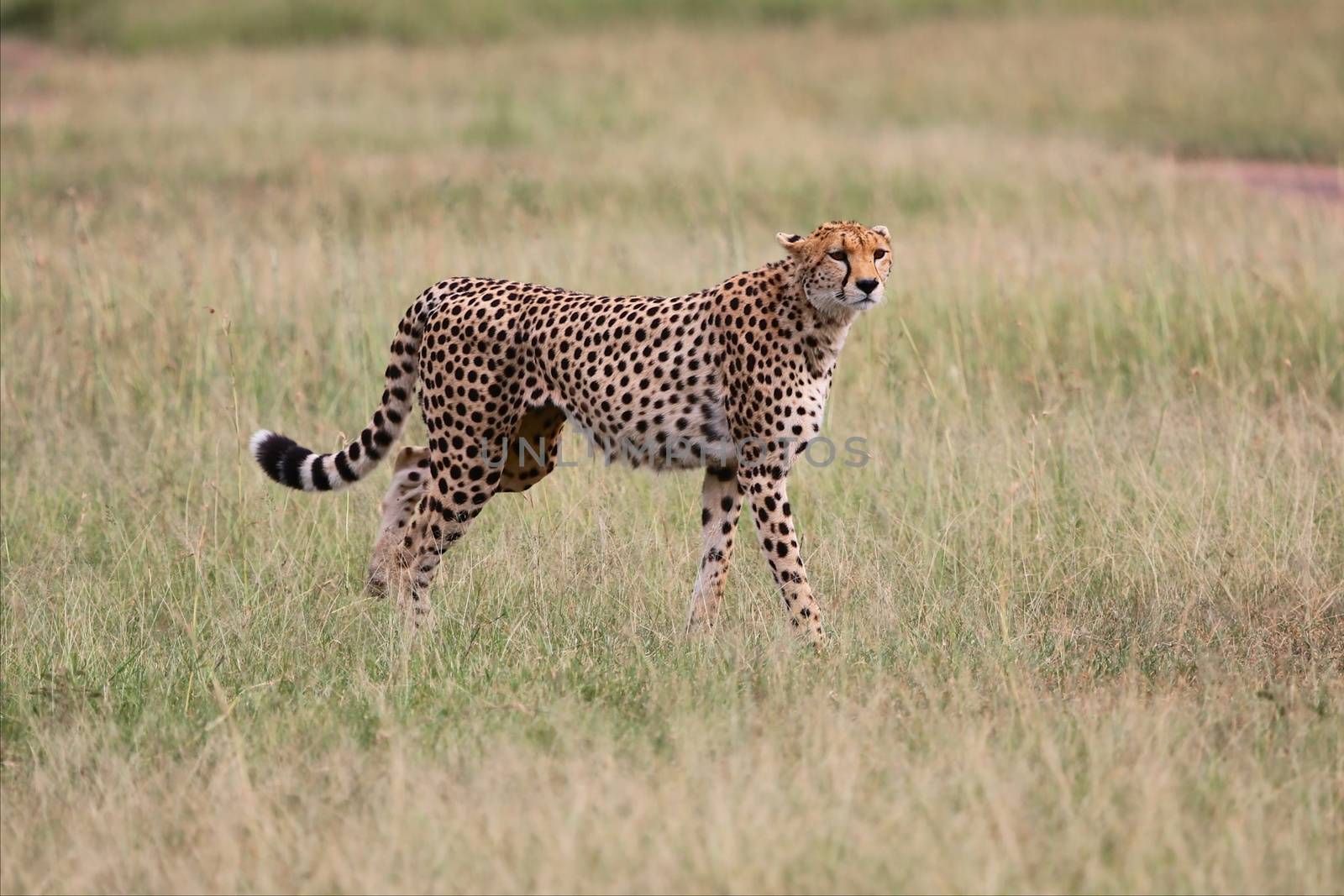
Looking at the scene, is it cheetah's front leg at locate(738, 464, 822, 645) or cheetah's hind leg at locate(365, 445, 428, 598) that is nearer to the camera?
cheetah's front leg at locate(738, 464, 822, 645)

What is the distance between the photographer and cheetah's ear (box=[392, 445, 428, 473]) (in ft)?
15.9

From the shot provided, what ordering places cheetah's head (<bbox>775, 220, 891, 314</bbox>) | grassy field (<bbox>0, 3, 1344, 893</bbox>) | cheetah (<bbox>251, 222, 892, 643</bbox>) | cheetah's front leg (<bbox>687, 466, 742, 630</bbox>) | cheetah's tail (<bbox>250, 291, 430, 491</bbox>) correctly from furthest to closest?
cheetah's tail (<bbox>250, 291, 430, 491</bbox>) → cheetah's front leg (<bbox>687, 466, 742, 630</bbox>) → cheetah (<bbox>251, 222, 892, 643</bbox>) → cheetah's head (<bbox>775, 220, 891, 314</bbox>) → grassy field (<bbox>0, 3, 1344, 893</bbox>)

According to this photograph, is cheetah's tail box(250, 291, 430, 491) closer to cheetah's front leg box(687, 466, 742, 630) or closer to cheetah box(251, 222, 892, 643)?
cheetah box(251, 222, 892, 643)

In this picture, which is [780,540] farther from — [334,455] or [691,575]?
[334,455]

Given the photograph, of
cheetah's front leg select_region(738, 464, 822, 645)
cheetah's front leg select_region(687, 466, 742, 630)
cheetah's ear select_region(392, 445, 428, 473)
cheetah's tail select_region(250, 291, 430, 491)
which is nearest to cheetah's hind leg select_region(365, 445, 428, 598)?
cheetah's ear select_region(392, 445, 428, 473)

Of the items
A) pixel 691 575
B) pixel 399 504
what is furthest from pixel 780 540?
pixel 399 504

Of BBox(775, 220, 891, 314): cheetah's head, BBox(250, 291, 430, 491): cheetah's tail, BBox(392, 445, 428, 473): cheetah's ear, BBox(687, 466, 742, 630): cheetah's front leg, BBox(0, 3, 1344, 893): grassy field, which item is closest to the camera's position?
BBox(0, 3, 1344, 893): grassy field

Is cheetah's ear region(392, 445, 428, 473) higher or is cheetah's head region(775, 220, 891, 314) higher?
cheetah's head region(775, 220, 891, 314)

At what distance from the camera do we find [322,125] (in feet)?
43.3

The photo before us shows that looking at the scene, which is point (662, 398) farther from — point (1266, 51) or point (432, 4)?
point (432, 4)

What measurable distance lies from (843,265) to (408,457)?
1465mm

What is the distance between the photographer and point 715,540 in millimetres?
4441

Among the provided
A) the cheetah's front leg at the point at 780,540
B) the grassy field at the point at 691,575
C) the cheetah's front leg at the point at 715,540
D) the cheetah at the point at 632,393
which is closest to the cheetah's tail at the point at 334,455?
the cheetah at the point at 632,393

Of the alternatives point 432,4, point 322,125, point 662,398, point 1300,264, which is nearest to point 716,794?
point 662,398
